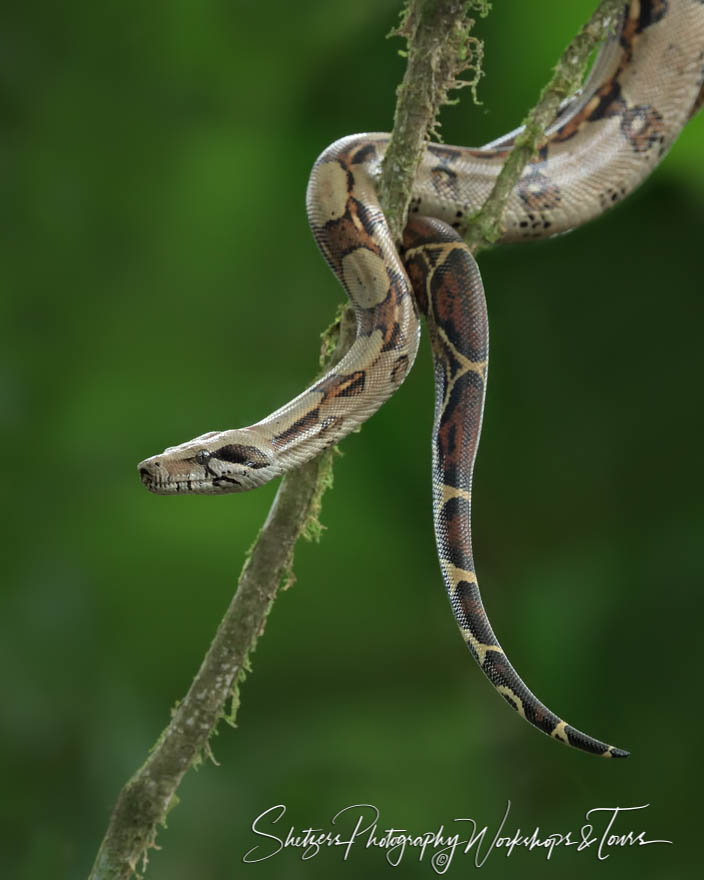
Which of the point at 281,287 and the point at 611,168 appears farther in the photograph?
the point at 281,287

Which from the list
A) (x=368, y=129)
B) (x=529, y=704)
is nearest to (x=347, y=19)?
(x=368, y=129)

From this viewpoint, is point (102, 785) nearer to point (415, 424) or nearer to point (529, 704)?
point (415, 424)

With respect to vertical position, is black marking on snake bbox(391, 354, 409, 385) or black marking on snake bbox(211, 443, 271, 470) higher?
black marking on snake bbox(391, 354, 409, 385)

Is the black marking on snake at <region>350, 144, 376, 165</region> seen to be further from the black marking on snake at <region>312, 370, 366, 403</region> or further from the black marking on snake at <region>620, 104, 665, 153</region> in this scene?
the black marking on snake at <region>620, 104, 665, 153</region>

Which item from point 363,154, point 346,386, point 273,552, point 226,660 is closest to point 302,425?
point 346,386

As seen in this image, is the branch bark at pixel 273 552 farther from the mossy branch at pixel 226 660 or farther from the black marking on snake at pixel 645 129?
the black marking on snake at pixel 645 129

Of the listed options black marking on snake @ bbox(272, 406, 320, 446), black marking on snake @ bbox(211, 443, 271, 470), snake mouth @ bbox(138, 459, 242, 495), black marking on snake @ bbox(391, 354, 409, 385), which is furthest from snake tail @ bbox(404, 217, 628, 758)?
snake mouth @ bbox(138, 459, 242, 495)
